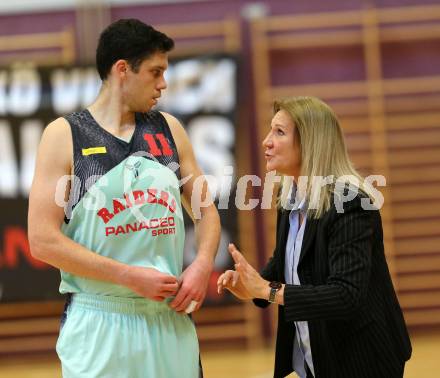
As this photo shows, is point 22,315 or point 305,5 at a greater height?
point 305,5

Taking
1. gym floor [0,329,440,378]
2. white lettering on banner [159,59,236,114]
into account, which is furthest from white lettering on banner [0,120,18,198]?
gym floor [0,329,440,378]

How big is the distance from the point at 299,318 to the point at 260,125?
4724 millimetres

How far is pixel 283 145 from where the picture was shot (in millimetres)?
2588

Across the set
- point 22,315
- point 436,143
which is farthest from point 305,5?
point 22,315

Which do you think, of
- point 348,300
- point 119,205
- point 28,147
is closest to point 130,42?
point 119,205

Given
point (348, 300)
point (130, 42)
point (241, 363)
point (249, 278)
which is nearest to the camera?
point (348, 300)

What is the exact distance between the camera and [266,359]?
6363mm

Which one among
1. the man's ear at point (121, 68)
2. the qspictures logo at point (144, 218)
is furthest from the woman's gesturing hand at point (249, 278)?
the man's ear at point (121, 68)

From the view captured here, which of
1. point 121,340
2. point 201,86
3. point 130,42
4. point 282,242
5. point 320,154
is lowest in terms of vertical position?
point 121,340

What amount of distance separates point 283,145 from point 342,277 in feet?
1.69

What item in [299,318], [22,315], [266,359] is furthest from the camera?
[22,315]

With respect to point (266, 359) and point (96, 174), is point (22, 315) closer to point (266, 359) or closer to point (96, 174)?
point (266, 359)

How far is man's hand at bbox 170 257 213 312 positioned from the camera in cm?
252

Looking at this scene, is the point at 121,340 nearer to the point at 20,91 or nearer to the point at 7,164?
the point at 7,164
